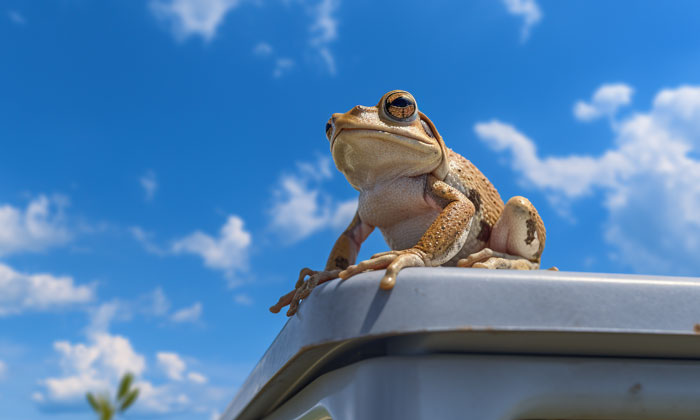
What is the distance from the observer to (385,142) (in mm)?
1754

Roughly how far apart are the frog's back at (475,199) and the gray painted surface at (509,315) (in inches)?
33.7

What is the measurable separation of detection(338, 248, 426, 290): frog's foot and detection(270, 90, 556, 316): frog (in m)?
0.34

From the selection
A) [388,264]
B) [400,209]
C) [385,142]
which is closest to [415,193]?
[400,209]

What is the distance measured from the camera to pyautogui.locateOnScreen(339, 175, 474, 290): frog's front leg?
4.00 feet

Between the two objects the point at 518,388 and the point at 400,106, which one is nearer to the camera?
the point at 518,388

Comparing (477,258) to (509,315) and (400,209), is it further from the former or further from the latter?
(509,315)

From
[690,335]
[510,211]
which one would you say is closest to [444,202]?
[510,211]

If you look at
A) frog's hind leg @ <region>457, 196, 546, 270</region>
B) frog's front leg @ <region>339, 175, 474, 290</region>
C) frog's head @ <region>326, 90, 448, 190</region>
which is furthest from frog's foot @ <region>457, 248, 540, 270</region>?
frog's head @ <region>326, 90, 448, 190</region>

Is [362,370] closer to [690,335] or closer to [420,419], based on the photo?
[420,419]

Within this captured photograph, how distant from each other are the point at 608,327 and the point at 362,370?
402 mm

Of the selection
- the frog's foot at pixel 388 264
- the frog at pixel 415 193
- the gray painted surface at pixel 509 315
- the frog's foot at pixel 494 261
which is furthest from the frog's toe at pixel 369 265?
the frog's foot at pixel 494 261

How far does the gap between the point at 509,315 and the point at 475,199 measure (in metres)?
1.06

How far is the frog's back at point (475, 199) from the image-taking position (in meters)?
1.90

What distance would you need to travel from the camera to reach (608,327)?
93 cm
